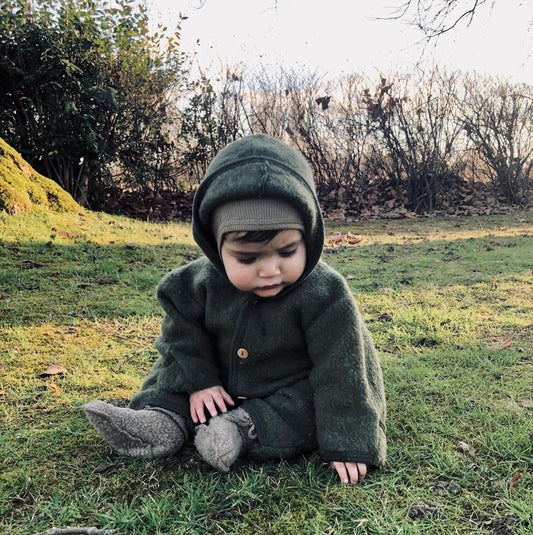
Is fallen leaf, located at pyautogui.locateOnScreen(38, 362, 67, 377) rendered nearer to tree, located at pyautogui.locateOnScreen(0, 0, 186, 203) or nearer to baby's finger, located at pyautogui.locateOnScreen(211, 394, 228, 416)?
baby's finger, located at pyautogui.locateOnScreen(211, 394, 228, 416)

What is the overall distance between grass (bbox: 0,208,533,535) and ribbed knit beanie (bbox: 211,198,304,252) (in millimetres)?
968

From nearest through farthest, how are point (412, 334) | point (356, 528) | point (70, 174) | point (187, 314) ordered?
point (356, 528), point (187, 314), point (412, 334), point (70, 174)

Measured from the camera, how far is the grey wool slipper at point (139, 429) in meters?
1.88

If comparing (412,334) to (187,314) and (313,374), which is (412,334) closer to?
(313,374)

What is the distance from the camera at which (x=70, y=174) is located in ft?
28.0

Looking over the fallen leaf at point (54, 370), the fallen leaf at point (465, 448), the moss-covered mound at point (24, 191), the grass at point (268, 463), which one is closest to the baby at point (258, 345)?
the grass at point (268, 463)

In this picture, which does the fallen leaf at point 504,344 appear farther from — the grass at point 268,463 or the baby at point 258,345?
the baby at point 258,345

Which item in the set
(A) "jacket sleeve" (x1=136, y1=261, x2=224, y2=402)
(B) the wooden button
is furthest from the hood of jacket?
(B) the wooden button

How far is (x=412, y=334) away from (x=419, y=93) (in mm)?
9940

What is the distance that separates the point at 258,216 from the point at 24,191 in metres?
5.21

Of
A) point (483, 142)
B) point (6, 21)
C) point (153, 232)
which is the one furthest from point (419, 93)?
point (6, 21)

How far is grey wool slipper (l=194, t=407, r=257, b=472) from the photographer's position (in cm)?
186

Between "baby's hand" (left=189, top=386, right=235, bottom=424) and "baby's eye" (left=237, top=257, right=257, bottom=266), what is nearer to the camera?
"baby's eye" (left=237, top=257, right=257, bottom=266)

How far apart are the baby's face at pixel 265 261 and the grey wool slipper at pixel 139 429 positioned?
2.19ft
